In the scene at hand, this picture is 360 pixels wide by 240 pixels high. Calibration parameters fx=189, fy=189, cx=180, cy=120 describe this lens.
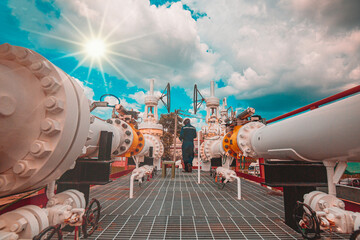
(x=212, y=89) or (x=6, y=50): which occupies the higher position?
(x=212, y=89)

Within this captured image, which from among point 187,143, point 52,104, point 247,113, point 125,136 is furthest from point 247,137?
point 187,143

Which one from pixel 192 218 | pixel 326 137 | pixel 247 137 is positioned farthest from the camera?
pixel 247 137

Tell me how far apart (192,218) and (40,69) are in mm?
3227

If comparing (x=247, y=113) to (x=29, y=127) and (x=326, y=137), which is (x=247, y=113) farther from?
(x=29, y=127)

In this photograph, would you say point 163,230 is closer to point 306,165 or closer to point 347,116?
point 306,165

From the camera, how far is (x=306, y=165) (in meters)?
2.94

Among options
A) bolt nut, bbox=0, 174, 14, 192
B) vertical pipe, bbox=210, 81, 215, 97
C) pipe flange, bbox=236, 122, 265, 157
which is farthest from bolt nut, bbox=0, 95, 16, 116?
vertical pipe, bbox=210, 81, 215, 97

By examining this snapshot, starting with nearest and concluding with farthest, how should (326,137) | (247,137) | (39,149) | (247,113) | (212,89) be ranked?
1. (39,149)
2. (326,137)
3. (247,137)
4. (247,113)
5. (212,89)

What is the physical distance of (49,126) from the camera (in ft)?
4.07

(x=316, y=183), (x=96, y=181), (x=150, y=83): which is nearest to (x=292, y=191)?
(x=316, y=183)

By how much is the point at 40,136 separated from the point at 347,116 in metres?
2.30

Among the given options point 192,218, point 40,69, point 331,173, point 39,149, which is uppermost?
point 40,69

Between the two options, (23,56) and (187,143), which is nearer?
(23,56)

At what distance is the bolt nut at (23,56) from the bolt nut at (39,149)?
537 mm
